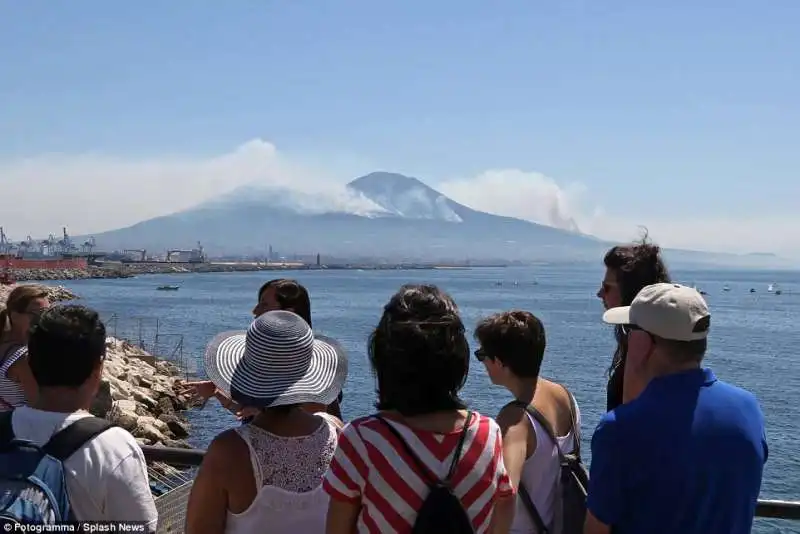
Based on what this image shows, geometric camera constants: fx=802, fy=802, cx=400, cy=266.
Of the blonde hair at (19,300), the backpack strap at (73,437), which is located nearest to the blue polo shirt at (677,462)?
the backpack strap at (73,437)

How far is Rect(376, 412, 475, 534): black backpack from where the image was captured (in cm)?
217

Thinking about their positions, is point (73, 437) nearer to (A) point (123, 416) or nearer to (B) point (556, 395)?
(B) point (556, 395)

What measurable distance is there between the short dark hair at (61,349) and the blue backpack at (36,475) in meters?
0.16

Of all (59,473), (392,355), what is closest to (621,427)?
(392,355)

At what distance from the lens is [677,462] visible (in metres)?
2.30

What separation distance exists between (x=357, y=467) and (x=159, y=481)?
5586 mm

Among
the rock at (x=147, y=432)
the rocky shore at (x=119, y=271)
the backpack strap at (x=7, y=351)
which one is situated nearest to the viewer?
the backpack strap at (x=7, y=351)

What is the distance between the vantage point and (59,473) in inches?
90.4

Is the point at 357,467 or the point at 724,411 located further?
the point at 724,411

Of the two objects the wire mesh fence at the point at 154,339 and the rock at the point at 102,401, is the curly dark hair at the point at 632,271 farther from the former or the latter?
the wire mesh fence at the point at 154,339

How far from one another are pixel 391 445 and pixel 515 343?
3.13 ft

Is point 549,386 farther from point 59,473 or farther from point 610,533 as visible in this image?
point 59,473

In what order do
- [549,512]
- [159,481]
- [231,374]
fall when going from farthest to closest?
1. [159,481]
2. [549,512]
3. [231,374]

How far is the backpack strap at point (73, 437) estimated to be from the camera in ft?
7.64
